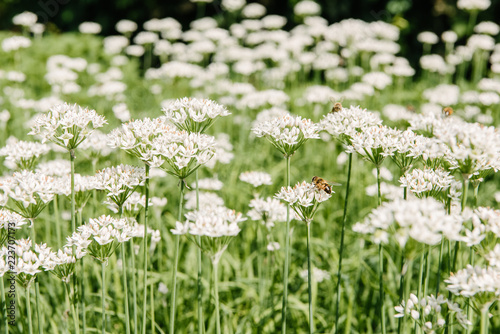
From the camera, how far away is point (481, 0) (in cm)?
745

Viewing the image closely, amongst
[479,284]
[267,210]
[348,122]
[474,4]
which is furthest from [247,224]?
[474,4]

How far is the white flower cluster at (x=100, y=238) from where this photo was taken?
2012 millimetres

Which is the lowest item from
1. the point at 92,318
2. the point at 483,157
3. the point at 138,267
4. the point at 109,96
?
the point at 92,318

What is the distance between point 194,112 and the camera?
234 centimetres

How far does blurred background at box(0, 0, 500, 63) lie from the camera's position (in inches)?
384

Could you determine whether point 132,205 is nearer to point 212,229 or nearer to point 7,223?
point 7,223

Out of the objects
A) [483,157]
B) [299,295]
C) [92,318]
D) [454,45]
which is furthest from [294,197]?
[454,45]

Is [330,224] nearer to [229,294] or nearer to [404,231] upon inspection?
[229,294]

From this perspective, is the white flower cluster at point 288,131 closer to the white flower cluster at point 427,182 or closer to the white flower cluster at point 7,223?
the white flower cluster at point 427,182

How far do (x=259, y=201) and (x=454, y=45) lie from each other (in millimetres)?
9781

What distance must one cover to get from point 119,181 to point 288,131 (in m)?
0.93

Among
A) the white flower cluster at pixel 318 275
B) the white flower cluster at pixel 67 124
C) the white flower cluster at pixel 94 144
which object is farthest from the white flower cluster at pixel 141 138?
the white flower cluster at pixel 318 275

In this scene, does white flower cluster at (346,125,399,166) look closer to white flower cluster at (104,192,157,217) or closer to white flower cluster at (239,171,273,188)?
white flower cluster at (239,171,273,188)

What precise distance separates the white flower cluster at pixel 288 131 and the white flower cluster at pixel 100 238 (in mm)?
899
